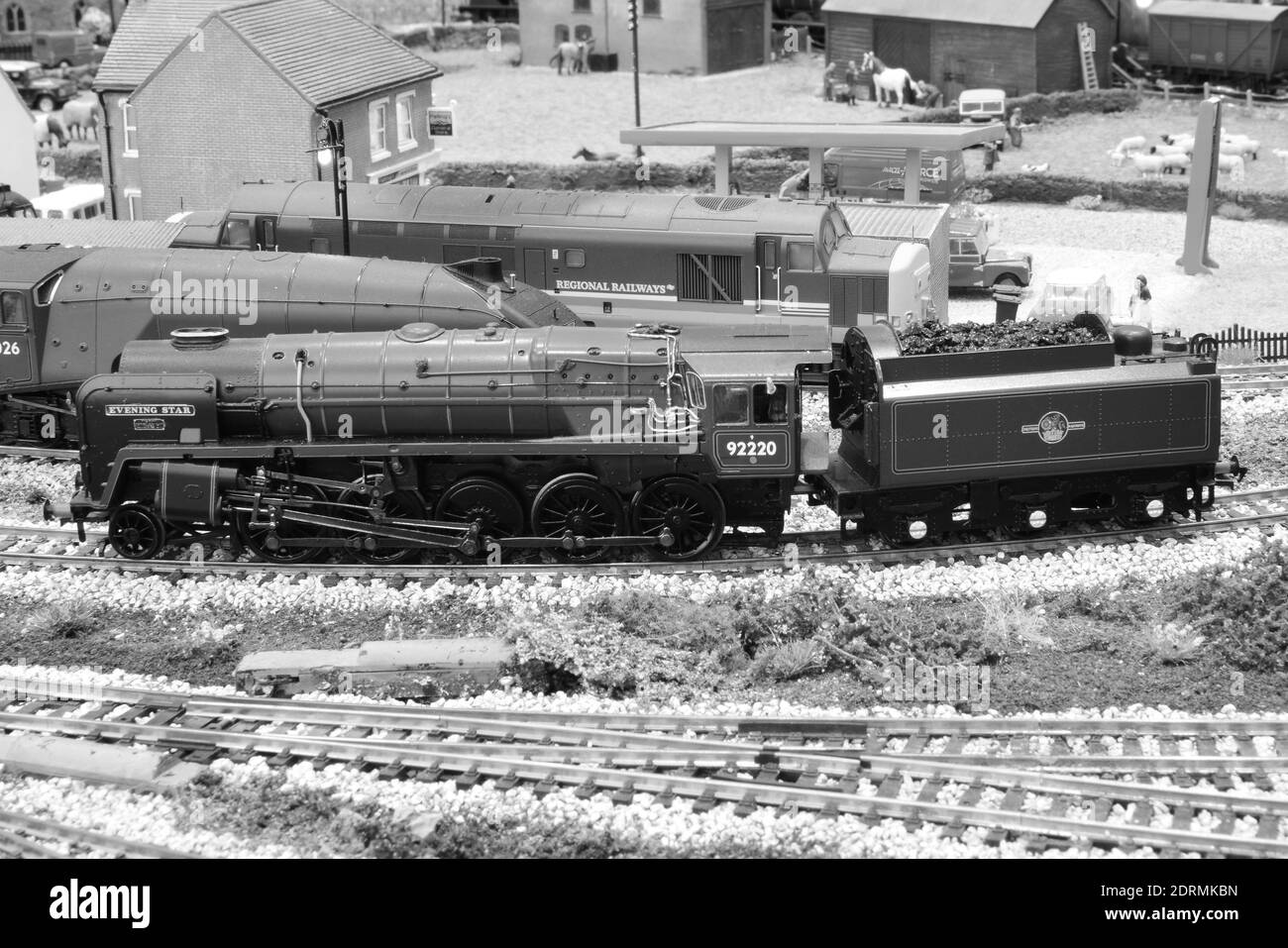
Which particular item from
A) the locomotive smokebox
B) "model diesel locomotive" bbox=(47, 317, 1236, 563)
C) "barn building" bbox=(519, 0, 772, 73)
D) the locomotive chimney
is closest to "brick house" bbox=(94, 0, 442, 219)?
the locomotive smokebox

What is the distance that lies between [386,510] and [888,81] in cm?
3958

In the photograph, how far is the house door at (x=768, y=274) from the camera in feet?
96.3

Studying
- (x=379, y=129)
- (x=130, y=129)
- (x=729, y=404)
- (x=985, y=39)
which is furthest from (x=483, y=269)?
(x=985, y=39)

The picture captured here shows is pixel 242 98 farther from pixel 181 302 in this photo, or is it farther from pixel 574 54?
pixel 574 54

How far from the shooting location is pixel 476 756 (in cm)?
1599

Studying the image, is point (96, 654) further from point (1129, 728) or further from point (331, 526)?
point (1129, 728)

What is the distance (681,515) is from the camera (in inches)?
843

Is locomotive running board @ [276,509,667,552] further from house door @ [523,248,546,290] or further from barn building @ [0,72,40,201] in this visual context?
barn building @ [0,72,40,201]

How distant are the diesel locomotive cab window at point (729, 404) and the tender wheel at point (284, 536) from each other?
5195 millimetres

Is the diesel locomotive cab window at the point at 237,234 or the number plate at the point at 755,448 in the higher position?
the diesel locomotive cab window at the point at 237,234

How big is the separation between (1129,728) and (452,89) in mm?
50615

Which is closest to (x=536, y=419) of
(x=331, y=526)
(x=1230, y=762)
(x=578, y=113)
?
(x=331, y=526)

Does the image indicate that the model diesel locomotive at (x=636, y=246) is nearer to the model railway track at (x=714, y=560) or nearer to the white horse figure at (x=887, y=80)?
the model railway track at (x=714, y=560)

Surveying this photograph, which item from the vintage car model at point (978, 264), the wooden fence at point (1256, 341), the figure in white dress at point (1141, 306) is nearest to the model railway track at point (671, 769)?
the wooden fence at point (1256, 341)
